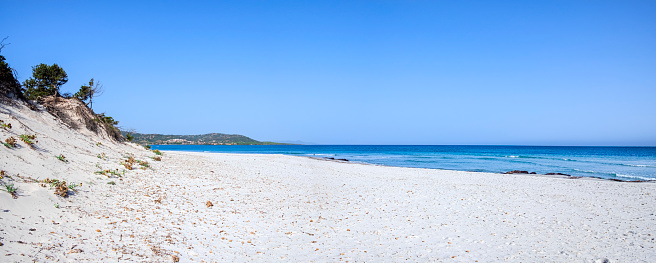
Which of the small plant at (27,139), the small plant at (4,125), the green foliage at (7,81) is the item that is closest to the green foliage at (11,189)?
the small plant at (27,139)

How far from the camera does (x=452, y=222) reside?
9.81 m

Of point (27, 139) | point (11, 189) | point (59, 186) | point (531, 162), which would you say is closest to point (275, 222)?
point (59, 186)

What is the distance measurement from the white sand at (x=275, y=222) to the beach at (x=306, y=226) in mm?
32

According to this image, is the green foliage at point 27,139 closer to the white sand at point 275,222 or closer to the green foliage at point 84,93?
the white sand at point 275,222

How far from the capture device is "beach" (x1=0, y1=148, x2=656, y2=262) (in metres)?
6.02

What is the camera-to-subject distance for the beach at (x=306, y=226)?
602cm

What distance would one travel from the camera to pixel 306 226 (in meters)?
9.28

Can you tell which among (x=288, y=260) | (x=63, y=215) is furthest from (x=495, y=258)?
(x=63, y=215)

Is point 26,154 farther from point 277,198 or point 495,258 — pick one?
point 495,258

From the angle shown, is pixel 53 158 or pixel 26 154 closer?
pixel 26 154

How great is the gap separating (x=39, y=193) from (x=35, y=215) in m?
1.17

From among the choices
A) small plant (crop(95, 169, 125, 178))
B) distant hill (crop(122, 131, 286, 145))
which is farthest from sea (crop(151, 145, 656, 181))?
distant hill (crop(122, 131, 286, 145))

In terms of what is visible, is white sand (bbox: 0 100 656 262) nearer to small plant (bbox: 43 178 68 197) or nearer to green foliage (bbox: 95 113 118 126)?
small plant (bbox: 43 178 68 197)

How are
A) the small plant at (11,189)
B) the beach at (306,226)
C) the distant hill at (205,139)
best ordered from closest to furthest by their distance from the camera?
the beach at (306,226) < the small plant at (11,189) < the distant hill at (205,139)
